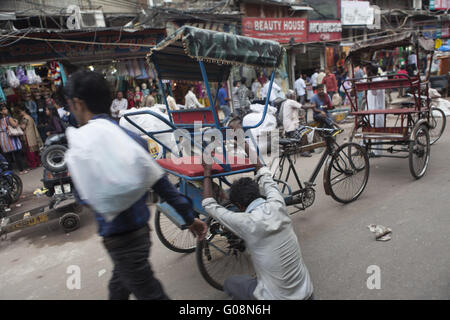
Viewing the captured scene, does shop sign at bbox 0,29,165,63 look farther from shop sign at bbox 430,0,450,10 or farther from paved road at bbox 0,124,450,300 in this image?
shop sign at bbox 430,0,450,10

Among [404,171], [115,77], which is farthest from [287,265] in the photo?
[115,77]

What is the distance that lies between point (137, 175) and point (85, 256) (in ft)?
8.68

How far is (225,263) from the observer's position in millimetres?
2867

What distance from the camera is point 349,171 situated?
4.05 meters

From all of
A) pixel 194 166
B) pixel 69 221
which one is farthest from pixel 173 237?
pixel 69 221

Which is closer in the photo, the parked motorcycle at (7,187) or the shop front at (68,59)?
the parked motorcycle at (7,187)

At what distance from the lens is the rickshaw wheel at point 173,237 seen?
336 cm

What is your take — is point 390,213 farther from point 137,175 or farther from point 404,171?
point 137,175

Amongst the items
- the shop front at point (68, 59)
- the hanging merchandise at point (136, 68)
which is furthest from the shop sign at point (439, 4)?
the hanging merchandise at point (136, 68)

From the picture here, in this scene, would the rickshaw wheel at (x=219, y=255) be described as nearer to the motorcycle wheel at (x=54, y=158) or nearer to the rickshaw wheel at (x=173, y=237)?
the rickshaw wheel at (x=173, y=237)

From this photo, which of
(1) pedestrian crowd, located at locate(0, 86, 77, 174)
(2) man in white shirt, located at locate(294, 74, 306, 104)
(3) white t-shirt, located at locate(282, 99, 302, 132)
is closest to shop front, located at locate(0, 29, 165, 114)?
(1) pedestrian crowd, located at locate(0, 86, 77, 174)

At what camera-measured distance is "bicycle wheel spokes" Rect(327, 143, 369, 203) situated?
399cm

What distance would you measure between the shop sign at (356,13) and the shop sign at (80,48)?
11.9 m

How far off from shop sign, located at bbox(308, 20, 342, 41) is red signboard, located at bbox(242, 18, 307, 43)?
2.03 feet
